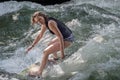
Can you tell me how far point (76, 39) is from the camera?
11.1m

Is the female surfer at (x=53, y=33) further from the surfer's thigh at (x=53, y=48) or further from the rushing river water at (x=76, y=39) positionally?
the rushing river water at (x=76, y=39)

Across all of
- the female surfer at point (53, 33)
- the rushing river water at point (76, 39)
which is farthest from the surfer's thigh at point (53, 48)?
the rushing river water at point (76, 39)

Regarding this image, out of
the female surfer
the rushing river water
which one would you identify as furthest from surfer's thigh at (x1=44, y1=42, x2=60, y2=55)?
the rushing river water

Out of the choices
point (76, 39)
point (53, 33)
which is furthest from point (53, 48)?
point (76, 39)

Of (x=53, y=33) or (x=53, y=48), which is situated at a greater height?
(x=53, y=33)

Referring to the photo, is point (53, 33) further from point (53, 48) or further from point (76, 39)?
point (76, 39)

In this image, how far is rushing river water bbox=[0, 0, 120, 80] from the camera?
8477 mm

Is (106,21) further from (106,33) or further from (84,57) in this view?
(84,57)

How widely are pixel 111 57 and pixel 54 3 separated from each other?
8379 mm

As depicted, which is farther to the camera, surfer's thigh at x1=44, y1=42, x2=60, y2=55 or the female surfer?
surfer's thigh at x1=44, y1=42, x2=60, y2=55

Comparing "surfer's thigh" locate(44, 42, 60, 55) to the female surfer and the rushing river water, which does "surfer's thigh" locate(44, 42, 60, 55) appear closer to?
the female surfer

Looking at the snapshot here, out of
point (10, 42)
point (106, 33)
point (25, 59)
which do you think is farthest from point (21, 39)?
point (106, 33)

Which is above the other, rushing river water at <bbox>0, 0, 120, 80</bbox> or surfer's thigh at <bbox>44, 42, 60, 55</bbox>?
surfer's thigh at <bbox>44, 42, 60, 55</bbox>

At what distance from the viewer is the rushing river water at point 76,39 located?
27.8ft
